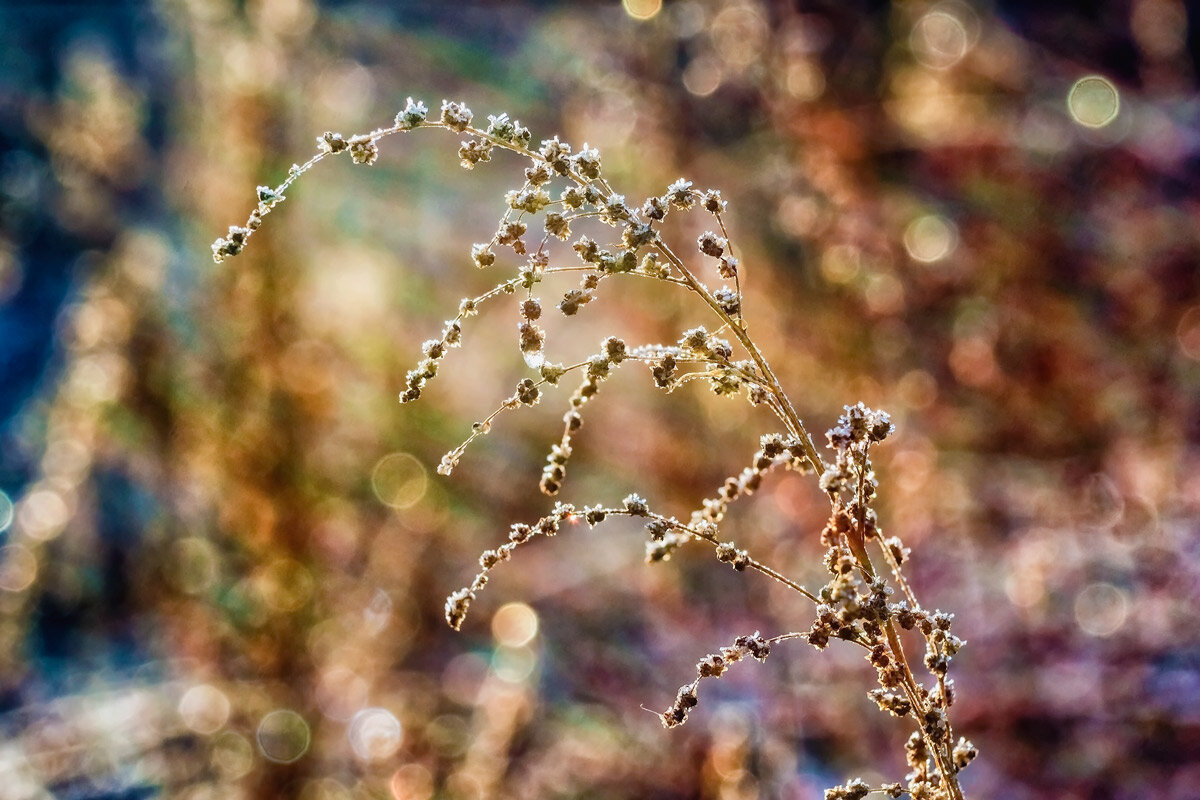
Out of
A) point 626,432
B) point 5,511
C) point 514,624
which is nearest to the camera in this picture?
point 514,624

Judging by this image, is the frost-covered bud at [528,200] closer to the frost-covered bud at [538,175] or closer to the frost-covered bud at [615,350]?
the frost-covered bud at [538,175]

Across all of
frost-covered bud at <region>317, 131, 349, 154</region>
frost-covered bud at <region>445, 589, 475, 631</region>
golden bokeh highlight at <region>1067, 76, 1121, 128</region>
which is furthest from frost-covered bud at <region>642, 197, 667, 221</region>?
golden bokeh highlight at <region>1067, 76, 1121, 128</region>

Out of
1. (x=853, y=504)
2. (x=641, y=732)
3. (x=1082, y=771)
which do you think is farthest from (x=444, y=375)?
(x=853, y=504)

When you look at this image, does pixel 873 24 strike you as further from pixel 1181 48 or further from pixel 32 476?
pixel 32 476

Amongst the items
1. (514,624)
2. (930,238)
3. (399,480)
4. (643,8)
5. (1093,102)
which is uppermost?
(1093,102)

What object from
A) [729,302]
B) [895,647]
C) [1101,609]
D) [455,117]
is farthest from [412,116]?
[1101,609]

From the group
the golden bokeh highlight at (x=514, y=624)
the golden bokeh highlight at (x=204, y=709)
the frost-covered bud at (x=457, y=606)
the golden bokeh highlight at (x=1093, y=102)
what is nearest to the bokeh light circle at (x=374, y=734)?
the golden bokeh highlight at (x=204, y=709)

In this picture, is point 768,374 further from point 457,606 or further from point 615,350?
point 457,606
